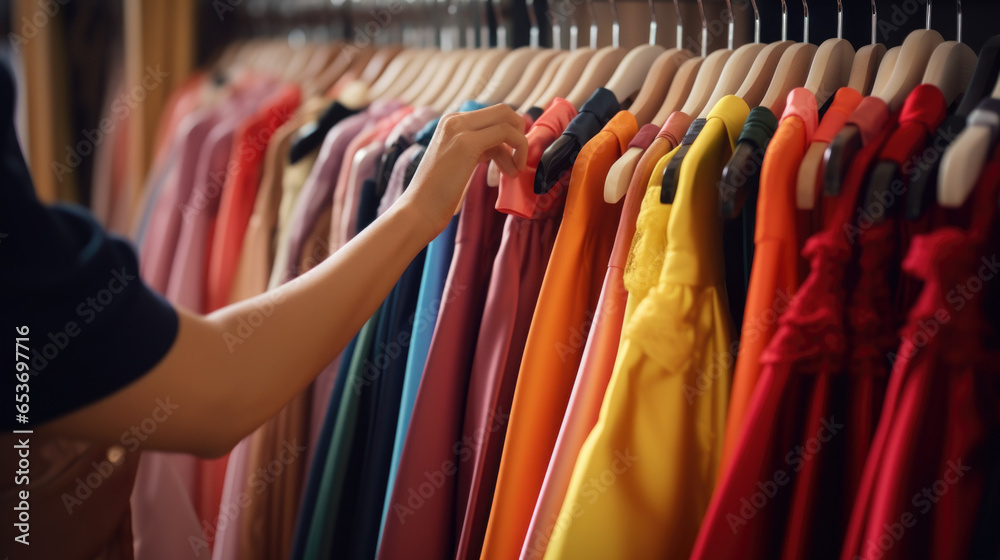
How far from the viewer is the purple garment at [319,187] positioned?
928 millimetres

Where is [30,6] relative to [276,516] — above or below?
above

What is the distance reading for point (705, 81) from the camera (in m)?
0.76

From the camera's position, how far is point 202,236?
1.11 m

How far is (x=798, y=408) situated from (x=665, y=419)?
101mm

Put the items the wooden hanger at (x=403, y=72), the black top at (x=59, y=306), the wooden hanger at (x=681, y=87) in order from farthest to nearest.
→ the wooden hanger at (x=403, y=72) < the wooden hanger at (x=681, y=87) < the black top at (x=59, y=306)

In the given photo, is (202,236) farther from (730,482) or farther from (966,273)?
(966,273)

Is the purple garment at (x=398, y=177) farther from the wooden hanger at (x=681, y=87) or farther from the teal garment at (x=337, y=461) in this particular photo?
the wooden hanger at (x=681, y=87)

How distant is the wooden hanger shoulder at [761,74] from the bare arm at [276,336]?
25cm

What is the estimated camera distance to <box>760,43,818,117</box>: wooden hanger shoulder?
69 cm

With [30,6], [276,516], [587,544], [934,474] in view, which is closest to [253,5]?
[30,6]

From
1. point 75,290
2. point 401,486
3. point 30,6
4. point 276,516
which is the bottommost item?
point 276,516

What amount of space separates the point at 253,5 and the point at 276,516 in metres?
1.43

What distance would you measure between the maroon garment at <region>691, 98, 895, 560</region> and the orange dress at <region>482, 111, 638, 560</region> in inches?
6.8

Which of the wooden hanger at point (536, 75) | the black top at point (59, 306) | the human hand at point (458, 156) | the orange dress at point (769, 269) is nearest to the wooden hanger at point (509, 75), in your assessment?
the wooden hanger at point (536, 75)
